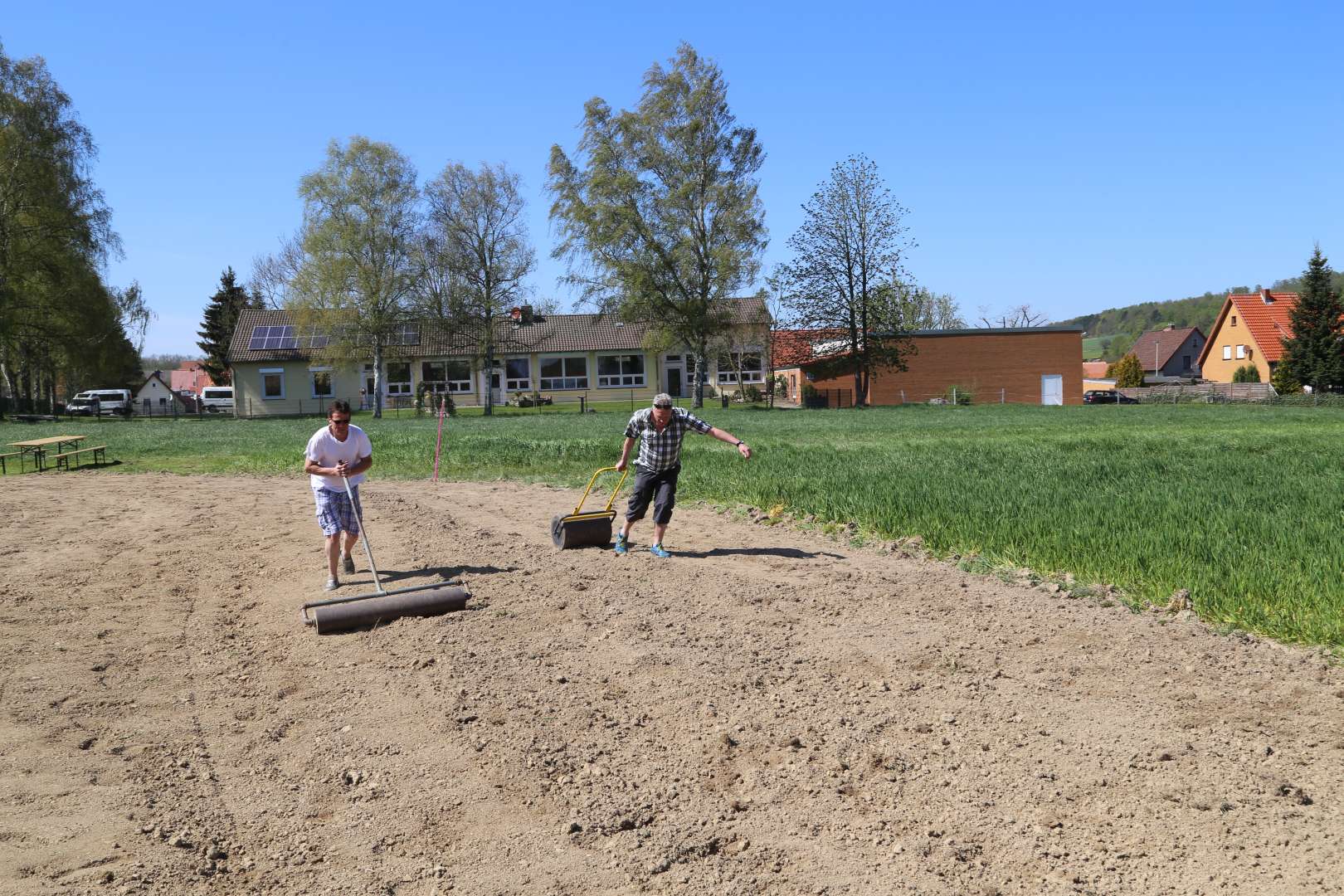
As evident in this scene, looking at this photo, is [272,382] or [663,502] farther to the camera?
[272,382]

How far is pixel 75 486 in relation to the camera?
61.0 ft

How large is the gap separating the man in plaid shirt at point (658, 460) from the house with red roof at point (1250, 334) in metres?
72.3

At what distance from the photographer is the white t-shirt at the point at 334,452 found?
29.9 ft

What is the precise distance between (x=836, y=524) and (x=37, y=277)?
1902 inches

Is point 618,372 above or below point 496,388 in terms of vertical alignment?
above

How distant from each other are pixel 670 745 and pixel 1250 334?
8214 centimetres

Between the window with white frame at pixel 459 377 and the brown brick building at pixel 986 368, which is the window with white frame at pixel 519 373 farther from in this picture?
the brown brick building at pixel 986 368

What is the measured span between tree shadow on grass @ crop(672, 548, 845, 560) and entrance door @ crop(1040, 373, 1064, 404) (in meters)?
57.0

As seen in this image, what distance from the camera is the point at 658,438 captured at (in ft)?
34.3

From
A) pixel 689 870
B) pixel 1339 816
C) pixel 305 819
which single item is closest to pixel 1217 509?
pixel 1339 816

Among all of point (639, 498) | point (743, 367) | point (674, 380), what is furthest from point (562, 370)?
point (639, 498)

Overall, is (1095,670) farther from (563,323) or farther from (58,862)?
(563,323)

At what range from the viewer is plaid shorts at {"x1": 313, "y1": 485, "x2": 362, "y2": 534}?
9.19 metres

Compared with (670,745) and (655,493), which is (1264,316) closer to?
(655,493)
